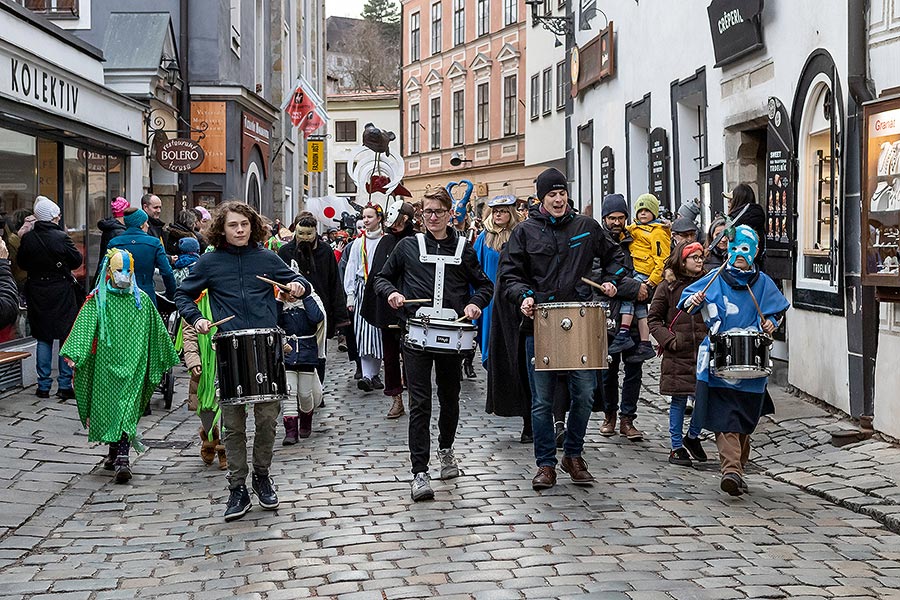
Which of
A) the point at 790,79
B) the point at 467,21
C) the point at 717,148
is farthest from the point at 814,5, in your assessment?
the point at 467,21

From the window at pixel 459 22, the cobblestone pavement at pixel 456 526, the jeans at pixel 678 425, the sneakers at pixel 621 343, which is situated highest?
the window at pixel 459 22

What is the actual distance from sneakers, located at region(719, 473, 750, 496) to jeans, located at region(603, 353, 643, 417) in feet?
7.70

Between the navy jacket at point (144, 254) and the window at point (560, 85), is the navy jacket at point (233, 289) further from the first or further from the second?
the window at point (560, 85)

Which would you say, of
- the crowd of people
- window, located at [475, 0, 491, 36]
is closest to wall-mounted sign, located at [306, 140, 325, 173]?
window, located at [475, 0, 491, 36]

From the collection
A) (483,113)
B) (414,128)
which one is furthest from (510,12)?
(414,128)

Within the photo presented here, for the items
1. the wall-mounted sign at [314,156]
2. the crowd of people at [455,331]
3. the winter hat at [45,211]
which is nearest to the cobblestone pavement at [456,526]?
the crowd of people at [455,331]

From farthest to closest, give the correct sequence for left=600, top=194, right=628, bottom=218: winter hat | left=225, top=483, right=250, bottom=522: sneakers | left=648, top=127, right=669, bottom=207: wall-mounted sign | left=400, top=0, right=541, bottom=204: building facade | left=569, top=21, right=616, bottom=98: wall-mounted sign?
left=400, top=0, right=541, bottom=204: building facade
left=569, top=21, right=616, bottom=98: wall-mounted sign
left=648, top=127, right=669, bottom=207: wall-mounted sign
left=600, top=194, right=628, bottom=218: winter hat
left=225, top=483, right=250, bottom=522: sneakers

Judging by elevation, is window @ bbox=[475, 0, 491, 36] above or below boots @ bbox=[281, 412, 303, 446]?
above

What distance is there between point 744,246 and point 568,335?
1.22 m

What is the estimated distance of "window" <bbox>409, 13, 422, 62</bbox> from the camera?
5153 cm

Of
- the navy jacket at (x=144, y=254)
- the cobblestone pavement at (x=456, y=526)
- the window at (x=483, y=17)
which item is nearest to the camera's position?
the cobblestone pavement at (x=456, y=526)

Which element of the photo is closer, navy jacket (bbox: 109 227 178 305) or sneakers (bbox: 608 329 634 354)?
sneakers (bbox: 608 329 634 354)

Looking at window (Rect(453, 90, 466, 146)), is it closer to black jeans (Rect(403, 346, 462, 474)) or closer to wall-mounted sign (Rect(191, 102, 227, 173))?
wall-mounted sign (Rect(191, 102, 227, 173))

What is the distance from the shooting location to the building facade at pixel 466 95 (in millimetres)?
41219
